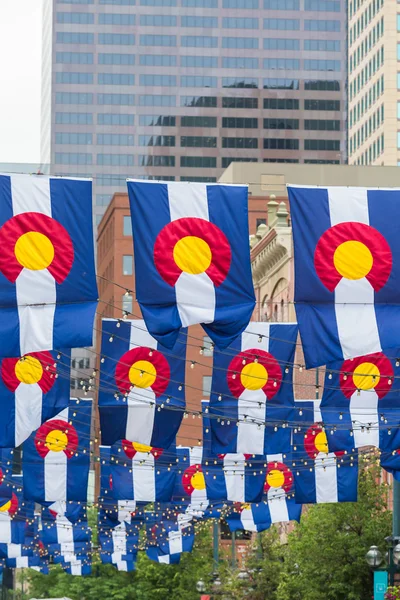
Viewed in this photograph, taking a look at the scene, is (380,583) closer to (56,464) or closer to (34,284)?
(56,464)

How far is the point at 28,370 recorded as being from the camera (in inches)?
1208

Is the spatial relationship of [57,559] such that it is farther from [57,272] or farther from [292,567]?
[57,272]

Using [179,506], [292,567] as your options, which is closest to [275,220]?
[179,506]

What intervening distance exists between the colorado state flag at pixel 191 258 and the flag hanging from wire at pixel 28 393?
6236 millimetres

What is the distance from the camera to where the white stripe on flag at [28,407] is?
2905 cm

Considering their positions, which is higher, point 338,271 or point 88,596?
point 338,271

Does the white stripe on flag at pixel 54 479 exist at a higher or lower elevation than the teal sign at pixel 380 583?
higher

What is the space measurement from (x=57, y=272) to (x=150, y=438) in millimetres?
15057

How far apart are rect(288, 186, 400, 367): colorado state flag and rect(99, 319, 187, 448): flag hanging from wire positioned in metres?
11.0

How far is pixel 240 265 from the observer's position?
23.8 metres

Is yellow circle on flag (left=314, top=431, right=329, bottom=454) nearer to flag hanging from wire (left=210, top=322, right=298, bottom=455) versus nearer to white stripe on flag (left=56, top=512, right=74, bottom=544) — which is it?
flag hanging from wire (left=210, top=322, right=298, bottom=455)

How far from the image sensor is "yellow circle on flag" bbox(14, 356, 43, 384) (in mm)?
30438

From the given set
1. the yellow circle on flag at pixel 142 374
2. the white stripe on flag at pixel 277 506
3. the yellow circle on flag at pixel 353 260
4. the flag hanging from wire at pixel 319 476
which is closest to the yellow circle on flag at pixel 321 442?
the flag hanging from wire at pixel 319 476

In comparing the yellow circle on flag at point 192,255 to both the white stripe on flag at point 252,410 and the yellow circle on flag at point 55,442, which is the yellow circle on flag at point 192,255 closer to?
the white stripe on flag at point 252,410
